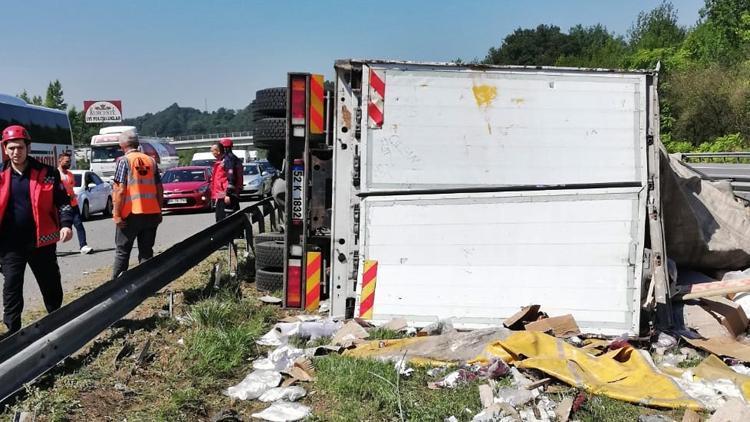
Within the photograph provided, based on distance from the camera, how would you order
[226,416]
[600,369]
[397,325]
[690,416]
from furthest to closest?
[397,325] → [600,369] → [226,416] → [690,416]

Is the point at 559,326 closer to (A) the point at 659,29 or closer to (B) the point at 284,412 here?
(B) the point at 284,412

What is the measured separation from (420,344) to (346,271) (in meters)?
1.12

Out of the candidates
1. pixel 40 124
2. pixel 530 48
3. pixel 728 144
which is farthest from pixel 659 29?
pixel 40 124

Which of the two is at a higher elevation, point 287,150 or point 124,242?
point 287,150

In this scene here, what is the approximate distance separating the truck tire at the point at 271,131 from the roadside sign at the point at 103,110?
→ 6166cm

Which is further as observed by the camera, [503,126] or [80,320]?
[503,126]

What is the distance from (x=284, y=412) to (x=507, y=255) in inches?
93.6

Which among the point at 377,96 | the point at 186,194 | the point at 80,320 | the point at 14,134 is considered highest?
the point at 377,96

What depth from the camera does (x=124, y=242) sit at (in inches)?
259

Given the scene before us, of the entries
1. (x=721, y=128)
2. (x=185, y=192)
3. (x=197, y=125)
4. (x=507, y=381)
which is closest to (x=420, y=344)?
(x=507, y=381)

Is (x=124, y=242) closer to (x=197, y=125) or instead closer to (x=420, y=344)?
(x=420, y=344)

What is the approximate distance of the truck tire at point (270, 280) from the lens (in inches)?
264

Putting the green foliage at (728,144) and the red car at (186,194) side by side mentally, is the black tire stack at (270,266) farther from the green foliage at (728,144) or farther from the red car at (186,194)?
the green foliage at (728,144)

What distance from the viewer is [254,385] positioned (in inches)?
167
